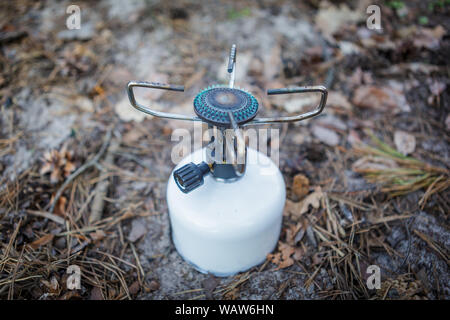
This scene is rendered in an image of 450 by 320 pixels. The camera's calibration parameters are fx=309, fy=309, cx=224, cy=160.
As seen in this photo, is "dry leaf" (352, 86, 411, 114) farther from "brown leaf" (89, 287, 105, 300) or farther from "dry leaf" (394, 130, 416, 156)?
"brown leaf" (89, 287, 105, 300)

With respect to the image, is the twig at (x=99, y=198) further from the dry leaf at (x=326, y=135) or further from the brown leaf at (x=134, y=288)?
the dry leaf at (x=326, y=135)

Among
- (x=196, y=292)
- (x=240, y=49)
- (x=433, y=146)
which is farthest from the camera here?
(x=240, y=49)

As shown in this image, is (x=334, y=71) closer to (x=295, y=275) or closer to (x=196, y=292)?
(x=295, y=275)

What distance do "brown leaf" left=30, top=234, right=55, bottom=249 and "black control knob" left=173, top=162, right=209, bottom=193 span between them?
2.13 ft

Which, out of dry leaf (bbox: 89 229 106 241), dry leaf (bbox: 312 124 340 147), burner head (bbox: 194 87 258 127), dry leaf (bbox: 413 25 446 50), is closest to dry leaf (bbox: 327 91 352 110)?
dry leaf (bbox: 312 124 340 147)

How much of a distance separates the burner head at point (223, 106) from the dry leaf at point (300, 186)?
594 millimetres

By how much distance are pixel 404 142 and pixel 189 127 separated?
3.83ft

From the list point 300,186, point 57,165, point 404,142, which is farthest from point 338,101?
point 57,165

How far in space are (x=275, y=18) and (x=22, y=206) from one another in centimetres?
209

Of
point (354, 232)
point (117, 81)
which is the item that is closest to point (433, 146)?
point (354, 232)

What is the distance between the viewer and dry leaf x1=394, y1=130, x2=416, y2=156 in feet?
5.26

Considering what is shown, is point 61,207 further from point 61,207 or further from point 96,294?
point 96,294

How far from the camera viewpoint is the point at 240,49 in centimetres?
217

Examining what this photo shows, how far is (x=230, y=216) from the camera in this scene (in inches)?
43.0
